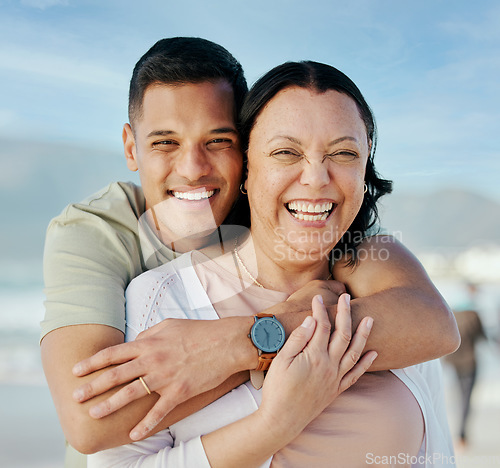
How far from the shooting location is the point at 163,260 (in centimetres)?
228

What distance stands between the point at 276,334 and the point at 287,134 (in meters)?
0.72

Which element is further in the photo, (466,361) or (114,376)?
(466,361)

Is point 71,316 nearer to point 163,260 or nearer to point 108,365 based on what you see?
point 108,365

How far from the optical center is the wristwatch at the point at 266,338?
159cm

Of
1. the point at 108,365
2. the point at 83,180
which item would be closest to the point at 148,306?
the point at 108,365

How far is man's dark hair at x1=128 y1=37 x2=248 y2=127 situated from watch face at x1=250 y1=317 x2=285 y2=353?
1061 mm

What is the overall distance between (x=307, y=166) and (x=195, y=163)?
22.9 inches

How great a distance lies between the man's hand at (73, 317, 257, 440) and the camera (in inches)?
59.4

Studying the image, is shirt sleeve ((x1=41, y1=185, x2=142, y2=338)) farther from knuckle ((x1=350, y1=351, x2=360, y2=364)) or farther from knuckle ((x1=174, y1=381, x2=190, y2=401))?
knuckle ((x1=350, y1=351, x2=360, y2=364))

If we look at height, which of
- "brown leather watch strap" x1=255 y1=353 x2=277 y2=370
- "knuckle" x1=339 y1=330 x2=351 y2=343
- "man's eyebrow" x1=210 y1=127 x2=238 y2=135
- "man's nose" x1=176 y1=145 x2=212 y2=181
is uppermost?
"man's eyebrow" x1=210 y1=127 x2=238 y2=135

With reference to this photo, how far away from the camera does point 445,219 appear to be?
78.7 feet

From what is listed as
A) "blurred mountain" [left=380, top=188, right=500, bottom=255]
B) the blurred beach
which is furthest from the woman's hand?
"blurred mountain" [left=380, top=188, right=500, bottom=255]

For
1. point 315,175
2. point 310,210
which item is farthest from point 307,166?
point 310,210

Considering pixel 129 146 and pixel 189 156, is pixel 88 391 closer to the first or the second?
pixel 189 156
